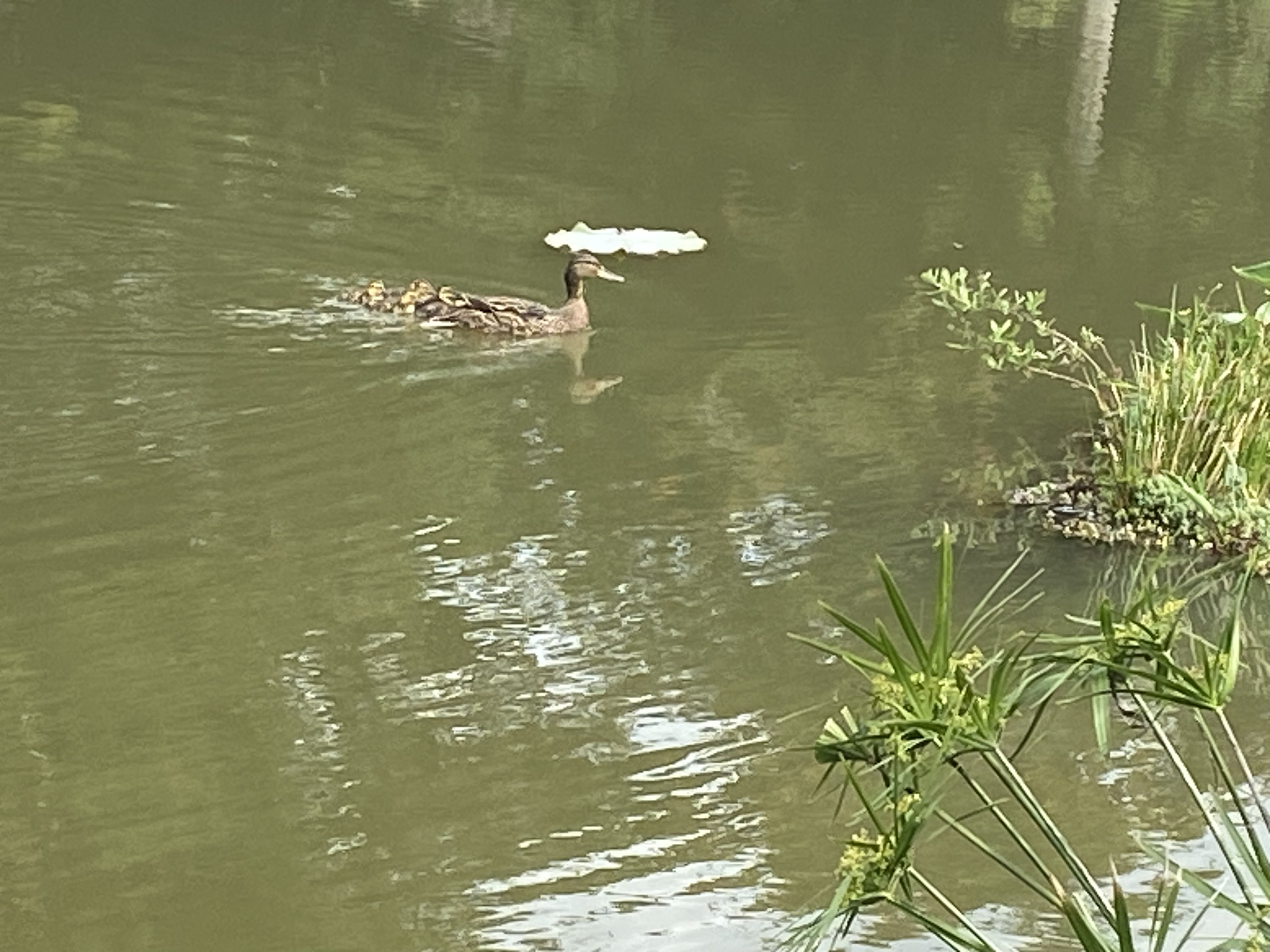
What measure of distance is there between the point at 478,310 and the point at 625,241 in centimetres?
183

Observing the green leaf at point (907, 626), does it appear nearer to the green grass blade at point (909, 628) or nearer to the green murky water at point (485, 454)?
the green grass blade at point (909, 628)

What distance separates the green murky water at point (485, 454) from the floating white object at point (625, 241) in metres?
0.11

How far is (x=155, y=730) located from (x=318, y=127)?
336 inches

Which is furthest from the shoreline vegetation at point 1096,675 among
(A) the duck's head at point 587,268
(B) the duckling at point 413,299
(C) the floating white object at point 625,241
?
(B) the duckling at point 413,299

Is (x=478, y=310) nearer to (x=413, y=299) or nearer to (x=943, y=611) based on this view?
(x=413, y=299)

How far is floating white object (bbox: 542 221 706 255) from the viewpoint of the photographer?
11398mm

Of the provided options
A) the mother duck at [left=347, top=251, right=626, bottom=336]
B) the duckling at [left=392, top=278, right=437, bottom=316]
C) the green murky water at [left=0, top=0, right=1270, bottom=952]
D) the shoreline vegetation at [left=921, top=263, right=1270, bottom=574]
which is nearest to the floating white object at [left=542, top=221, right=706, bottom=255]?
the green murky water at [left=0, top=0, right=1270, bottom=952]

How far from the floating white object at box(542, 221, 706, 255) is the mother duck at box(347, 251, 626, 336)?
1.21 meters

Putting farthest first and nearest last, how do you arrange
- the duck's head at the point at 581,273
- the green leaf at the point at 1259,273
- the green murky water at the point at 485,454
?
1. the duck's head at the point at 581,273
2. the green murky water at the point at 485,454
3. the green leaf at the point at 1259,273

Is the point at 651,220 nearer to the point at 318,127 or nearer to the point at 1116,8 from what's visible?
the point at 318,127

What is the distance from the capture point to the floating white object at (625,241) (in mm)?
11398

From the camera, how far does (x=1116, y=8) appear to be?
20.9 m

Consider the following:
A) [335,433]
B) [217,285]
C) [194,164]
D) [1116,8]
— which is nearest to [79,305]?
[217,285]

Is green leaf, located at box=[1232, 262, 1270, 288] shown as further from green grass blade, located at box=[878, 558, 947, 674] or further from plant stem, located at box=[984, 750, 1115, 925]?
plant stem, located at box=[984, 750, 1115, 925]
